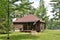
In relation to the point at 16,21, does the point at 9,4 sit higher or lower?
higher

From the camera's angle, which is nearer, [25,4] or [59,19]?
[25,4]

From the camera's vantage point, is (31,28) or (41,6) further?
(41,6)

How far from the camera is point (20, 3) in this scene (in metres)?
22.4

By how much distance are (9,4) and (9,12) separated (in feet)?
3.13

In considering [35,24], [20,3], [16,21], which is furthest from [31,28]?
[20,3]

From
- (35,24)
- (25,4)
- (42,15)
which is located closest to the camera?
(25,4)

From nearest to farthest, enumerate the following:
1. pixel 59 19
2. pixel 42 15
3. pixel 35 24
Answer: pixel 59 19 → pixel 35 24 → pixel 42 15

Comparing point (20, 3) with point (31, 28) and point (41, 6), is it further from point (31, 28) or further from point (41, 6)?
point (41, 6)

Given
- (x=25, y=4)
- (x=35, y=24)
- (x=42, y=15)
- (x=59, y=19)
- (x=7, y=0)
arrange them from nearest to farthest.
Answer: (x=7, y=0)
(x=25, y=4)
(x=59, y=19)
(x=35, y=24)
(x=42, y=15)

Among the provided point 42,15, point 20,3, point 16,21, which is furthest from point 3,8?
point 42,15

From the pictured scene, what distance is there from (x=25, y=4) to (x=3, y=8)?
353 cm

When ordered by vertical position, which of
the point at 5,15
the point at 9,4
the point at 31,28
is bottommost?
the point at 31,28

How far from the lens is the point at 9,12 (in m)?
20.2

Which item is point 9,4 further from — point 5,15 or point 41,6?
point 41,6
